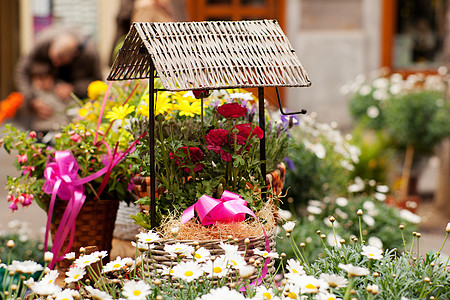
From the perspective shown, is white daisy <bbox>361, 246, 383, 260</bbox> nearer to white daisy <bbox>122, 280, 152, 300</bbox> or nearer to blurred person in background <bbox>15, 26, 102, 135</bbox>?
white daisy <bbox>122, 280, 152, 300</bbox>

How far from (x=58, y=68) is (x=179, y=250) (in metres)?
3.65

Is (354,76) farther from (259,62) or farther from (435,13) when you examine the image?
(259,62)

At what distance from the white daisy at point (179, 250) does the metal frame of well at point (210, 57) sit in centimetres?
17

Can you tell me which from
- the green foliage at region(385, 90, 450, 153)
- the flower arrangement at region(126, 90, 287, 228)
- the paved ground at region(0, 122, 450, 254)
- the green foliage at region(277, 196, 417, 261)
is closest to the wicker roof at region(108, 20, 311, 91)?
the flower arrangement at region(126, 90, 287, 228)

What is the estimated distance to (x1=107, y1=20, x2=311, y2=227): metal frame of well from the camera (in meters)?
1.67

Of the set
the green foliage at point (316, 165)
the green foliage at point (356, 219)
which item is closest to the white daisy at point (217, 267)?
the green foliage at point (316, 165)

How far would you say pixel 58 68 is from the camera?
4.95 meters

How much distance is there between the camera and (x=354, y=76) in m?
8.05

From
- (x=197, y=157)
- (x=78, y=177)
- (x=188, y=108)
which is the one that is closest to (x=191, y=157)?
(x=197, y=157)

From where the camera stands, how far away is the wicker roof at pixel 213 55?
166 cm

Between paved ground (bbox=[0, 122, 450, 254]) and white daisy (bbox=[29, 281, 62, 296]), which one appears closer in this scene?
white daisy (bbox=[29, 281, 62, 296])

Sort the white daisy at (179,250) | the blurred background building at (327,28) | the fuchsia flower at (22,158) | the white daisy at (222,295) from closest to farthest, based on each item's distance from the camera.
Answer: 1. the white daisy at (222,295)
2. the white daisy at (179,250)
3. the fuchsia flower at (22,158)
4. the blurred background building at (327,28)

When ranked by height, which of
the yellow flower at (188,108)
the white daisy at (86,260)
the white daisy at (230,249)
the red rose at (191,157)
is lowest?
the white daisy at (86,260)

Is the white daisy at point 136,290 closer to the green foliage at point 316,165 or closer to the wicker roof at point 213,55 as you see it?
the wicker roof at point 213,55
